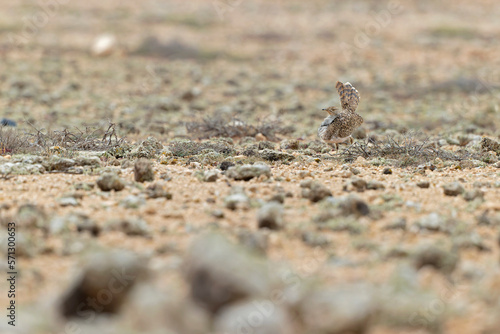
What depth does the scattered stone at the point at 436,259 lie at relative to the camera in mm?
2980

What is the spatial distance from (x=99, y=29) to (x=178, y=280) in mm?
17878

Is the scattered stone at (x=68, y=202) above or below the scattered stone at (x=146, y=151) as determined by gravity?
below

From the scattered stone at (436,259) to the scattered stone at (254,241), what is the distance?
81 cm

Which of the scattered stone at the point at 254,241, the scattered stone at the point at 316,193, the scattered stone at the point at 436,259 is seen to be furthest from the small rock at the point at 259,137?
the scattered stone at the point at 436,259

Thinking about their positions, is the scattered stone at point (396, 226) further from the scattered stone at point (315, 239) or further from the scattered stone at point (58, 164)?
the scattered stone at point (58, 164)

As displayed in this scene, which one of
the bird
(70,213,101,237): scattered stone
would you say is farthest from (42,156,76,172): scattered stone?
the bird

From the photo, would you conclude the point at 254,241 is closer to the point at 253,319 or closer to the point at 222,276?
the point at 222,276

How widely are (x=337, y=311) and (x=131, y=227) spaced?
1483mm

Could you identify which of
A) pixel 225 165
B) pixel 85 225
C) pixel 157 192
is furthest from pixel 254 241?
pixel 225 165

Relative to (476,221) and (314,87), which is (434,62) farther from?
(476,221)

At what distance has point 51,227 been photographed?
136 inches

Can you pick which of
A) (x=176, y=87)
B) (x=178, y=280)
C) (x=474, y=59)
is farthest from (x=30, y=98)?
(x=474, y=59)

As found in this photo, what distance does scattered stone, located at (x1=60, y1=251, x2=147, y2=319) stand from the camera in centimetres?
263

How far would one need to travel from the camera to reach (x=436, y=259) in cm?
302
